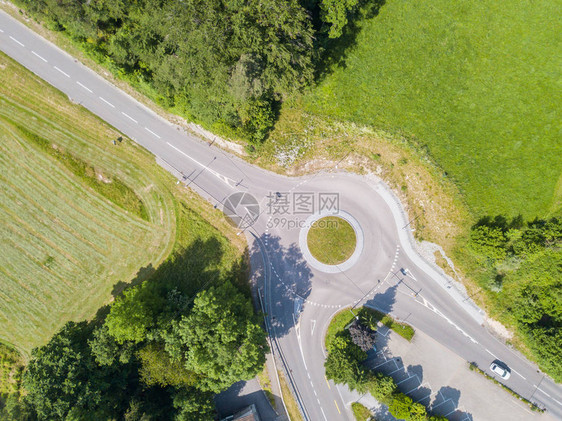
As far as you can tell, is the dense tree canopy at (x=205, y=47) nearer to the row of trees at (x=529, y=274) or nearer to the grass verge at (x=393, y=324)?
the grass verge at (x=393, y=324)

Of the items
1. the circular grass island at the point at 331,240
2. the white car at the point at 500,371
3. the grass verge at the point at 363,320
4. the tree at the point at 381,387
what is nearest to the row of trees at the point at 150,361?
the grass verge at the point at 363,320

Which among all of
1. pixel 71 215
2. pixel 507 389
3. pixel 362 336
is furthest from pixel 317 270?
pixel 71 215

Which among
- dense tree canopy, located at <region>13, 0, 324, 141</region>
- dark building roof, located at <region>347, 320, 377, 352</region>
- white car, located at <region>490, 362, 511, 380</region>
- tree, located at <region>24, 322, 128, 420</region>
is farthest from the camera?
white car, located at <region>490, 362, 511, 380</region>

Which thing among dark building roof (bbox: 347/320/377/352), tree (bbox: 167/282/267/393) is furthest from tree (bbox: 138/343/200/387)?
dark building roof (bbox: 347/320/377/352)

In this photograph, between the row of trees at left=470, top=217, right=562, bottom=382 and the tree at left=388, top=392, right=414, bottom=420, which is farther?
the tree at left=388, top=392, right=414, bottom=420

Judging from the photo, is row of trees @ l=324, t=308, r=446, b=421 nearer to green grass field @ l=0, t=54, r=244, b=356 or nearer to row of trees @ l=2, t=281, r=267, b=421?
row of trees @ l=2, t=281, r=267, b=421

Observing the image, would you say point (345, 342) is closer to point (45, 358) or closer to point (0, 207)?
point (45, 358)

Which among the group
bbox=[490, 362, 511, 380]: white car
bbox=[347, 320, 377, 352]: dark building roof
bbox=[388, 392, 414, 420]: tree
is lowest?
bbox=[388, 392, 414, 420]: tree
